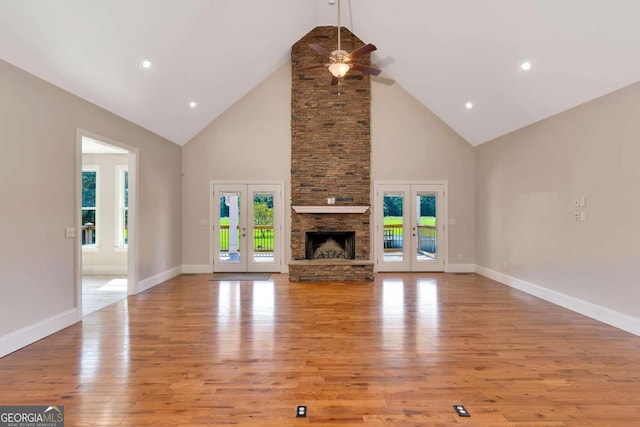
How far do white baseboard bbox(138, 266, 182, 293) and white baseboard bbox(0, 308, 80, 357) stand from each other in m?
1.70

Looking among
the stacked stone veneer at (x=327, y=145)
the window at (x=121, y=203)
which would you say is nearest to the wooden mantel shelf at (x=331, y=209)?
the stacked stone veneer at (x=327, y=145)

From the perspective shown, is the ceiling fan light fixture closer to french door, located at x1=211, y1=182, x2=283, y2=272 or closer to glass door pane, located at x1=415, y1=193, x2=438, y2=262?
french door, located at x1=211, y1=182, x2=283, y2=272

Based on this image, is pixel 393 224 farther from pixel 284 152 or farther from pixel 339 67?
pixel 339 67

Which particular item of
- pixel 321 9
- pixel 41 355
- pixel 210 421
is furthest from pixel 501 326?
pixel 321 9

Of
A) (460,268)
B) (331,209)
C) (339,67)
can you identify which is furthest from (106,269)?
(460,268)

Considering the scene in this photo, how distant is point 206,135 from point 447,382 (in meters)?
6.97

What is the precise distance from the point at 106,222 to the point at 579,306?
9166 mm

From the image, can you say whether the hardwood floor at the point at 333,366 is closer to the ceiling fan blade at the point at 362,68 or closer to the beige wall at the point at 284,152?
the beige wall at the point at 284,152

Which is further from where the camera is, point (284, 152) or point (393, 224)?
point (393, 224)

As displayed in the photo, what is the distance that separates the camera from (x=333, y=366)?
9.91 ft

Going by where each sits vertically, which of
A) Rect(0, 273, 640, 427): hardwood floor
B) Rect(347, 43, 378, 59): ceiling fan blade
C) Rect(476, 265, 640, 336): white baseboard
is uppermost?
Rect(347, 43, 378, 59): ceiling fan blade

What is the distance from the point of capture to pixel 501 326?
411 cm

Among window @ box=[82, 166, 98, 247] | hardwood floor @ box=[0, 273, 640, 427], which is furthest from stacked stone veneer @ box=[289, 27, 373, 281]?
window @ box=[82, 166, 98, 247]

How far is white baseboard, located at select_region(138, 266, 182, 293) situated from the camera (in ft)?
19.8
